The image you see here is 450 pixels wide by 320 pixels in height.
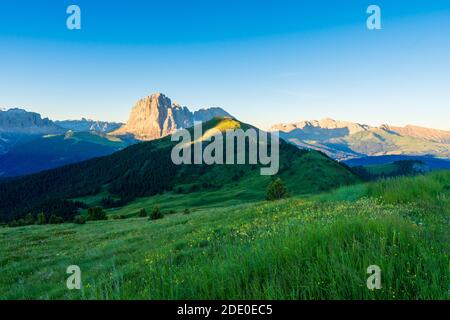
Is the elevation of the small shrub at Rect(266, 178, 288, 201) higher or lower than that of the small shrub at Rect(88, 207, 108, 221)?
higher

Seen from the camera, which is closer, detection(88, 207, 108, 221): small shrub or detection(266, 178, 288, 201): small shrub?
detection(266, 178, 288, 201): small shrub

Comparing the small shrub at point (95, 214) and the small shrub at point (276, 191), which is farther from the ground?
the small shrub at point (276, 191)

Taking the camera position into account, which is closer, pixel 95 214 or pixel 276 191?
pixel 276 191

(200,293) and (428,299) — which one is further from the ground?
(428,299)

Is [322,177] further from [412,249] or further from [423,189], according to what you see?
[412,249]

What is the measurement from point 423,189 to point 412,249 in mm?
11359

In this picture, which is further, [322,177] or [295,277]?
[322,177]

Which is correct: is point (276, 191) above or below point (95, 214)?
above
